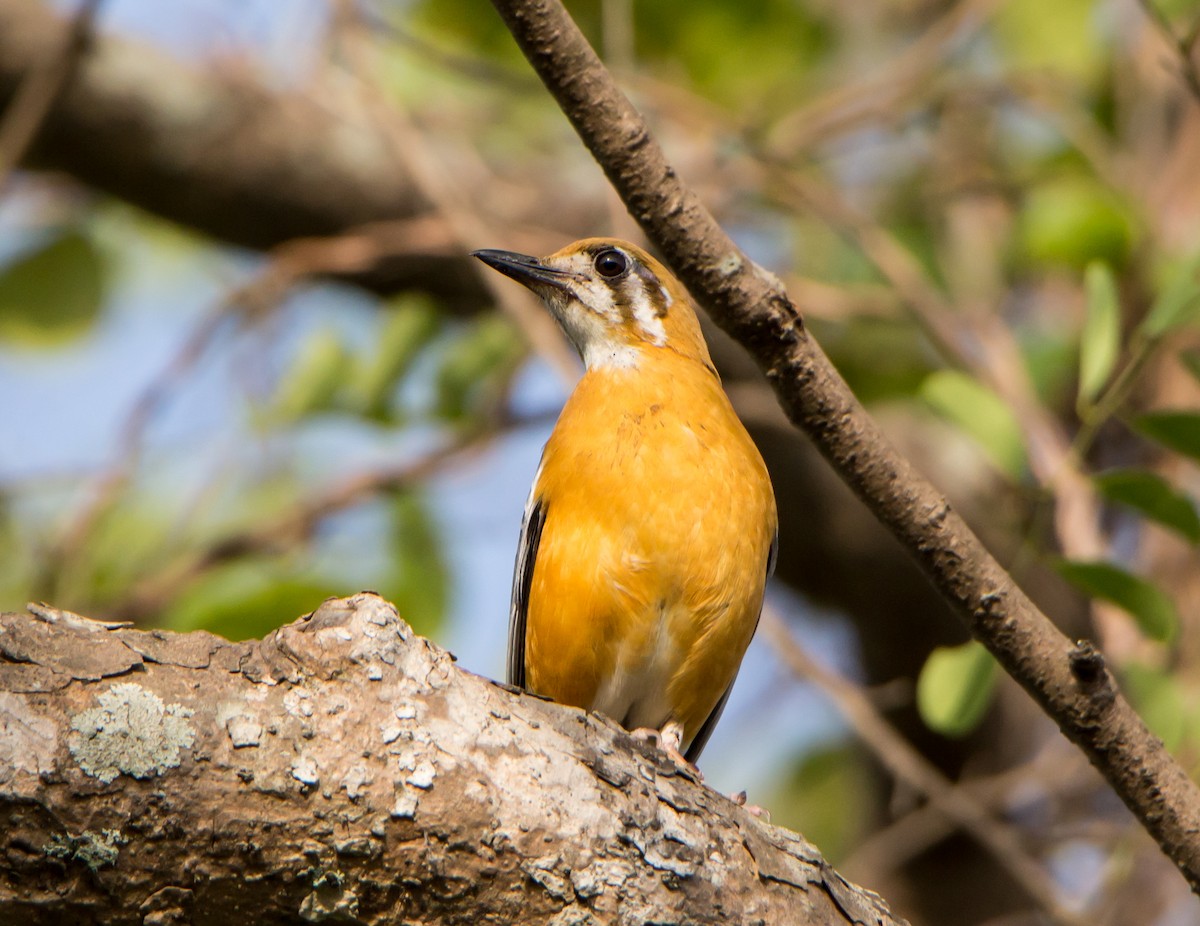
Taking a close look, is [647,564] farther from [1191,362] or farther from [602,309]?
[1191,362]

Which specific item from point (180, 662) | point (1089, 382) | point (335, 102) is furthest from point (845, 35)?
point (180, 662)

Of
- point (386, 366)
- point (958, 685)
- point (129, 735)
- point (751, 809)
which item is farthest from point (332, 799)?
point (386, 366)

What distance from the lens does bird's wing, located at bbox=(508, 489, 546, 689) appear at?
16.6 feet

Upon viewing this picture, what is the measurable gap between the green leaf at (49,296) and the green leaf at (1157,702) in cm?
586

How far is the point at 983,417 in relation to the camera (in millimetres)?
4707

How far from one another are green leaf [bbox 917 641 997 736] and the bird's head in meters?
1.81

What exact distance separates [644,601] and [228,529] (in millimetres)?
4362

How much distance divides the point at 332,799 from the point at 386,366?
154 inches

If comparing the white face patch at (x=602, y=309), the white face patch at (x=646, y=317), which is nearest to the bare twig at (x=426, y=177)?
the white face patch at (x=602, y=309)

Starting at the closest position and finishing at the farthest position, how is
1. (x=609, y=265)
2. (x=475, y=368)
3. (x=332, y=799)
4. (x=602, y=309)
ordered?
(x=332, y=799)
(x=602, y=309)
(x=609, y=265)
(x=475, y=368)

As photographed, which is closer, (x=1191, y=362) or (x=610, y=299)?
(x=1191, y=362)

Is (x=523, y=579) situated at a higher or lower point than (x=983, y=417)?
lower

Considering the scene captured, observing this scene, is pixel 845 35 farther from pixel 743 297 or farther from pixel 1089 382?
pixel 743 297

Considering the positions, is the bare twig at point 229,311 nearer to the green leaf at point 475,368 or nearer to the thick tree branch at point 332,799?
the green leaf at point 475,368
